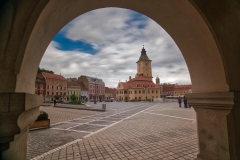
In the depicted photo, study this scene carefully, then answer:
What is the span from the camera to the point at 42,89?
5453cm

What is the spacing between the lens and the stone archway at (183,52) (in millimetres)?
1197

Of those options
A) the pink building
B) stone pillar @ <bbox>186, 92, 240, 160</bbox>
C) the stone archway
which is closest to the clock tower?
the pink building

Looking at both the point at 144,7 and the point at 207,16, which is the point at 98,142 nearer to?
the point at 144,7

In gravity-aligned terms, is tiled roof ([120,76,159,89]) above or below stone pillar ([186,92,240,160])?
above

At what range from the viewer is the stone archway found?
120 centimetres

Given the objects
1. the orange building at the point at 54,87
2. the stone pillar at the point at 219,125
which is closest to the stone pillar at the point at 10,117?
the stone pillar at the point at 219,125

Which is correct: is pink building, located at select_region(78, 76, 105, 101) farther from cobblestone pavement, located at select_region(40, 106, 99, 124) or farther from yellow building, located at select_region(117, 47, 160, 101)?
cobblestone pavement, located at select_region(40, 106, 99, 124)

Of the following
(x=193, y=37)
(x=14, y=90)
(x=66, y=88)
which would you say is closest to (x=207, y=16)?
(x=193, y=37)

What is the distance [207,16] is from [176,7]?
1.74 feet

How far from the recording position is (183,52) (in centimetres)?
262

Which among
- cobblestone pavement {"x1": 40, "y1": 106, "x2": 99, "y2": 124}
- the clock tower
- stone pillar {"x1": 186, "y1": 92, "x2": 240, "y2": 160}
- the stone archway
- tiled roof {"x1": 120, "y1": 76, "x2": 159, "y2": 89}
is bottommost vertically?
cobblestone pavement {"x1": 40, "y1": 106, "x2": 99, "y2": 124}

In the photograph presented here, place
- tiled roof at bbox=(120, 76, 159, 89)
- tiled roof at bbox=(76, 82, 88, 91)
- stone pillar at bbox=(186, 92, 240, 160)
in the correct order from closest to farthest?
stone pillar at bbox=(186, 92, 240, 160) < tiled roof at bbox=(120, 76, 159, 89) < tiled roof at bbox=(76, 82, 88, 91)

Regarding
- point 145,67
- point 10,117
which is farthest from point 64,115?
point 145,67

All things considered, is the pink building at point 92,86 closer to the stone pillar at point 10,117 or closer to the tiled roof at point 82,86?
the tiled roof at point 82,86
